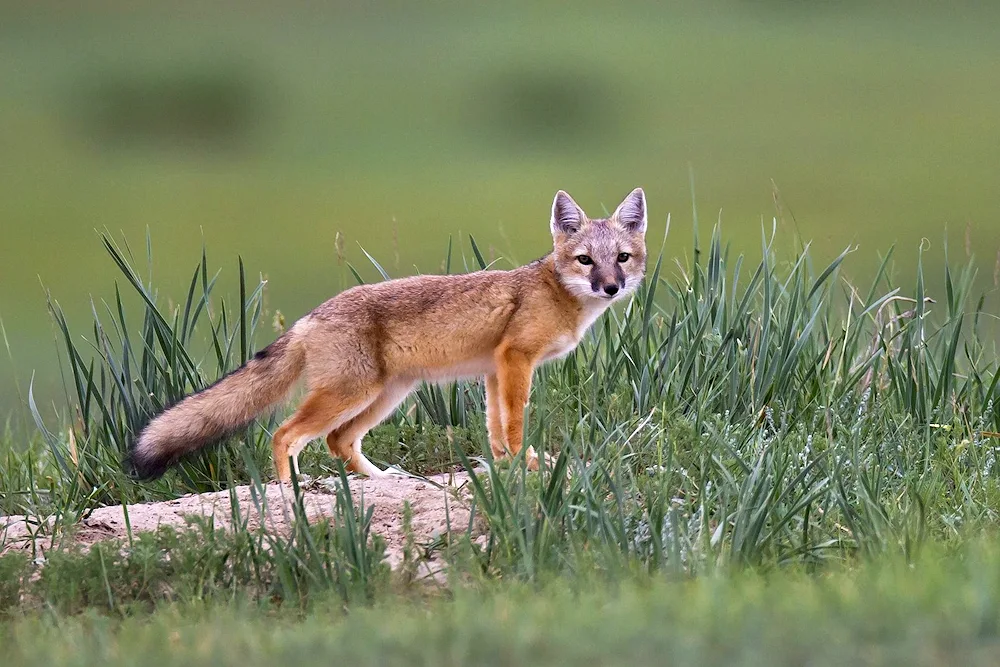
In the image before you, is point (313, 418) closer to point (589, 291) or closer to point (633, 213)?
point (589, 291)

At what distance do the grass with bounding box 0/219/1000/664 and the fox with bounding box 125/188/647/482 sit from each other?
0.24 m

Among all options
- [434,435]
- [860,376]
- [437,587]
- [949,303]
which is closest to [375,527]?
[437,587]

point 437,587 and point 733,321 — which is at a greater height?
point 733,321

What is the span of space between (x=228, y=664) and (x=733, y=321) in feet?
13.1

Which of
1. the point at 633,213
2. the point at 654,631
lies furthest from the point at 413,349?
the point at 654,631

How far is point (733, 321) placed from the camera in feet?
20.1

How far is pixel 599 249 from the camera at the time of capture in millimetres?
6008

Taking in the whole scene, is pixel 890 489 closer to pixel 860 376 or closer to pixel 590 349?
pixel 860 376

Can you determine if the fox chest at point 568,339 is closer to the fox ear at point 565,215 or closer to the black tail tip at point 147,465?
the fox ear at point 565,215

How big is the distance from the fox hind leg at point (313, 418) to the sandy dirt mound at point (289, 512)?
167mm

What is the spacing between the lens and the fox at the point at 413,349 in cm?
557

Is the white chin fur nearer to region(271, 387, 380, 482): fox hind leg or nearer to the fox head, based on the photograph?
the fox head

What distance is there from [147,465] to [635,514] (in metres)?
2.42

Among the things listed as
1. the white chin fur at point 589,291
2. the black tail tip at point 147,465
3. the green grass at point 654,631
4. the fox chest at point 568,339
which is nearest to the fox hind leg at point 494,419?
the fox chest at point 568,339
